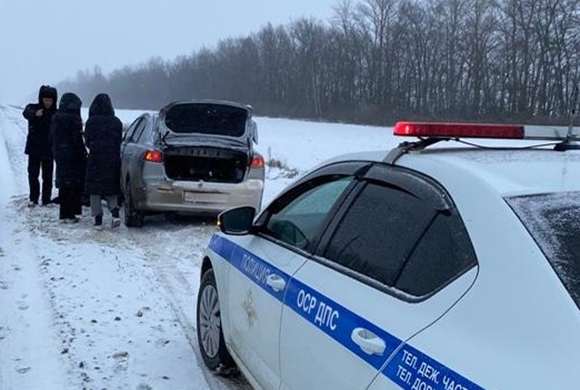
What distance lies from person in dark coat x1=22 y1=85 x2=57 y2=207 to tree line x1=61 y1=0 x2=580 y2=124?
36.4 m

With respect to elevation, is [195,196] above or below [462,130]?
below

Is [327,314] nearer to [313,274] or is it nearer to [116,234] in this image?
[313,274]

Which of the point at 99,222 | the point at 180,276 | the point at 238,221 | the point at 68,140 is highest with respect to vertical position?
the point at 68,140

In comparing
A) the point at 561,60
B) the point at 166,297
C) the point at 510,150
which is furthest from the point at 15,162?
the point at 561,60

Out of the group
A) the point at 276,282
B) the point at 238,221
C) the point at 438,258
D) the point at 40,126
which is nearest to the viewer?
the point at 438,258

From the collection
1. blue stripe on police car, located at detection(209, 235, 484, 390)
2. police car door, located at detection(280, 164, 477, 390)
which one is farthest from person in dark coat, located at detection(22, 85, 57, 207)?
police car door, located at detection(280, 164, 477, 390)

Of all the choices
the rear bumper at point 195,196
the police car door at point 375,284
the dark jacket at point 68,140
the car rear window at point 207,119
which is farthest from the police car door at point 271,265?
the car rear window at point 207,119

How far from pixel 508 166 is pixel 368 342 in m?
0.77

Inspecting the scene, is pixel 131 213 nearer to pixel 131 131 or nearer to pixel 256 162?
pixel 256 162

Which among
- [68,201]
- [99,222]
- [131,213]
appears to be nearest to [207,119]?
[131,213]

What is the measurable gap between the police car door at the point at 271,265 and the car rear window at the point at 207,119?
5498mm

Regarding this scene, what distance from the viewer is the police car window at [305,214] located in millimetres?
2875

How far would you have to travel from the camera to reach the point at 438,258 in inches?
80.4

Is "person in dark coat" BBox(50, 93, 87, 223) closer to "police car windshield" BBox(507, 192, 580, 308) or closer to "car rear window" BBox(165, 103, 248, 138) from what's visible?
"car rear window" BBox(165, 103, 248, 138)
